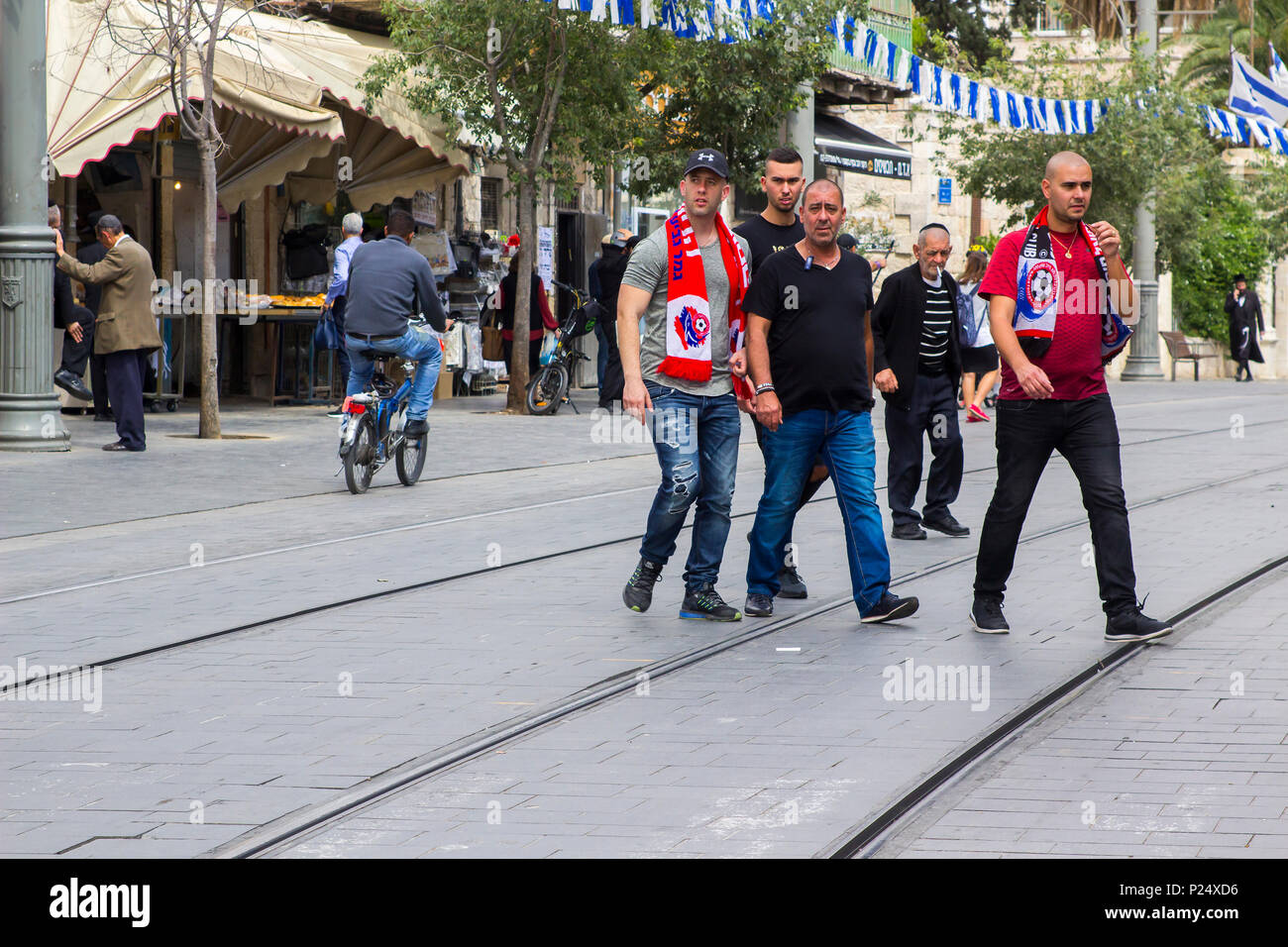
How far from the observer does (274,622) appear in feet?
25.9

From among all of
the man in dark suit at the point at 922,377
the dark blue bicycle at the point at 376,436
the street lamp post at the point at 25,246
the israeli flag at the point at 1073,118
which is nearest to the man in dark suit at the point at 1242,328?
the israeli flag at the point at 1073,118

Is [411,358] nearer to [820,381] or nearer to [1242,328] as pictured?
[820,381]

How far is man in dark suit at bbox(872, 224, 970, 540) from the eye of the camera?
1062 centimetres

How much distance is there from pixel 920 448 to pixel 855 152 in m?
19.4

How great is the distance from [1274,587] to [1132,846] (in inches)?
185

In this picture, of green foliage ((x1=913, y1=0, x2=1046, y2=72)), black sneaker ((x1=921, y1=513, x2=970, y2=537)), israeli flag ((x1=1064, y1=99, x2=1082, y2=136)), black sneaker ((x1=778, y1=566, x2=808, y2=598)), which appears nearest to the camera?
black sneaker ((x1=778, y1=566, x2=808, y2=598))

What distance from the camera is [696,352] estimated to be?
7727mm

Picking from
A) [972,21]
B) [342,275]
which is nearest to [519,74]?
[342,275]

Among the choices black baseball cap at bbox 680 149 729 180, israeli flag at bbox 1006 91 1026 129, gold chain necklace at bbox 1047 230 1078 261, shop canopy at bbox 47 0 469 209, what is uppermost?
israeli flag at bbox 1006 91 1026 129

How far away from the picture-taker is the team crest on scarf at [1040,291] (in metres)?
7.30

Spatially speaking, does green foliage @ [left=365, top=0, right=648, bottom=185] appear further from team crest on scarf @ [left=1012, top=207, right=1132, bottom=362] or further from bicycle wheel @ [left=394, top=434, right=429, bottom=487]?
team crest on scarf @ [left=1012, top=207, right=1132, bottom=362]

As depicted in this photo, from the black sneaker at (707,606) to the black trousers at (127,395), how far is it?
847cm

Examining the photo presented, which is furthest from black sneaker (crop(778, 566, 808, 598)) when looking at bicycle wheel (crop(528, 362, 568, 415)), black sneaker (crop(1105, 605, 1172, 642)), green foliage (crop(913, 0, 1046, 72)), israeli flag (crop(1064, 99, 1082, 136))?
green foliage (crop(913, 0, 1046, 72))

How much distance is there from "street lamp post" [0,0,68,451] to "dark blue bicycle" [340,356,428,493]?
3189 millimetres
